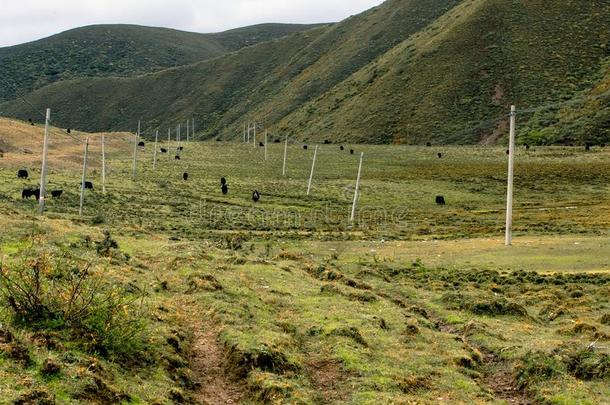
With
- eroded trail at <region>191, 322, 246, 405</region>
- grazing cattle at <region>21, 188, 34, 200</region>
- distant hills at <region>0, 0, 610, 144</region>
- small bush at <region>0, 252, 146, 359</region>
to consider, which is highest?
distant hills at <region>0, 0, 610, 144</region>

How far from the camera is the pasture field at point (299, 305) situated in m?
13.9

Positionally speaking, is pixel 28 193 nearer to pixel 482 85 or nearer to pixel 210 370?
pixel 210 370

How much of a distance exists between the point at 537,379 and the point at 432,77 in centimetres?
12380

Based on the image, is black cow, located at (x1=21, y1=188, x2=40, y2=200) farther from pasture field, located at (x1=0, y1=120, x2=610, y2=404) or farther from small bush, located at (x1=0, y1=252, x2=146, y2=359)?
small bush, located at (x1=0, y1=252, x2=146, y2=359)

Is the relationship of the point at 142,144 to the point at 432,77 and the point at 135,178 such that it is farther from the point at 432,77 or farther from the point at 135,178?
the point at 432,77

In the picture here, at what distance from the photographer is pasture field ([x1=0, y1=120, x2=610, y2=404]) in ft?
45.7

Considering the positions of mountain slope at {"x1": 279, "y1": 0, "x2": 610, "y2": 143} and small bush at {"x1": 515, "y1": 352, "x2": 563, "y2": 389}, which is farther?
mountain slope at {"x1": 279, "y1": 0, "x2": 610, "y2": 143}

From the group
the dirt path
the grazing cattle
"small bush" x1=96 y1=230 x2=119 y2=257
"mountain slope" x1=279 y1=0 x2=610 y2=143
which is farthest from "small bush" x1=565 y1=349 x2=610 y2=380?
"mountain slope" x1=279 y1=0 x2=610 y2=143

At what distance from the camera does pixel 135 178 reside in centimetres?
7088

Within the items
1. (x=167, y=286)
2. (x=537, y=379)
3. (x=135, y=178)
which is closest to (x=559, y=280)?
(x=537, y=379)

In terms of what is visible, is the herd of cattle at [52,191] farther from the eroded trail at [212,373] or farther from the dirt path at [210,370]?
the eroded trail at [212,373]

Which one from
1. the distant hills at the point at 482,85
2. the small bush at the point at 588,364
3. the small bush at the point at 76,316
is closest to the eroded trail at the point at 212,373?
the small bush at the point at 76,316

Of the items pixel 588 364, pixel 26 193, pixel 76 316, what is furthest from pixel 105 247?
pixel 26 193

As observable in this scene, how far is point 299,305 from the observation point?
71.6 feet
